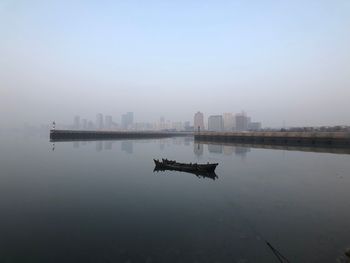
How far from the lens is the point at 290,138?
93625 mm

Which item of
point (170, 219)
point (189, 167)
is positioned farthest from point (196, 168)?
point (170, 219)

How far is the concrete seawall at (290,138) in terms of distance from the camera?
78994mm

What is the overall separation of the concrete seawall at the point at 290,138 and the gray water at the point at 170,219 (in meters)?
56.8

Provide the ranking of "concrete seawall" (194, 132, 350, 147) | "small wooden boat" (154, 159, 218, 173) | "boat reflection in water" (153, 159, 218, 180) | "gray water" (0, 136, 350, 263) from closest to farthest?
1. "gray water" (0, 136, 350, 263)
2. "boat reflection in water" (153, 159, 218, 180)
3. "small wooden boat" (154, 159, 218, 173)
4. "concrete seawall" (194, 132, 350, 147)

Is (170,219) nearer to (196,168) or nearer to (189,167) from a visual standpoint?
(196,168)

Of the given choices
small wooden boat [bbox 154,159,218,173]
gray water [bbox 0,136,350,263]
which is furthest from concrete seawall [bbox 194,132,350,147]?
small wooden boat [bbox 154,159,218,173]

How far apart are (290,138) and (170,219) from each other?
8816 centimetres

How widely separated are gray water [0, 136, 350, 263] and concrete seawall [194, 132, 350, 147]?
186ft

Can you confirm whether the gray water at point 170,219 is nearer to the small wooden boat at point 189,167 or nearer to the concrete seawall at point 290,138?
the small wooden boat at point 189,167

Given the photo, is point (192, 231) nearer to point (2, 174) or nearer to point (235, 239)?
point (235, 239)

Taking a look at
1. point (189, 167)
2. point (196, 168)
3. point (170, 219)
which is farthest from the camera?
point (189, 167)

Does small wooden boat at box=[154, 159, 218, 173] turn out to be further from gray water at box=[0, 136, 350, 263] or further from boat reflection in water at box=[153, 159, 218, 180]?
gray water at box=[0, 136, 350, 263]

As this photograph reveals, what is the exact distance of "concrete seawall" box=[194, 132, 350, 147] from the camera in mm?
78994

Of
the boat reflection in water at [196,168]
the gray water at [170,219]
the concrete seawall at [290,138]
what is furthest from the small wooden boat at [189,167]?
the concrete seawall at [290,138]
